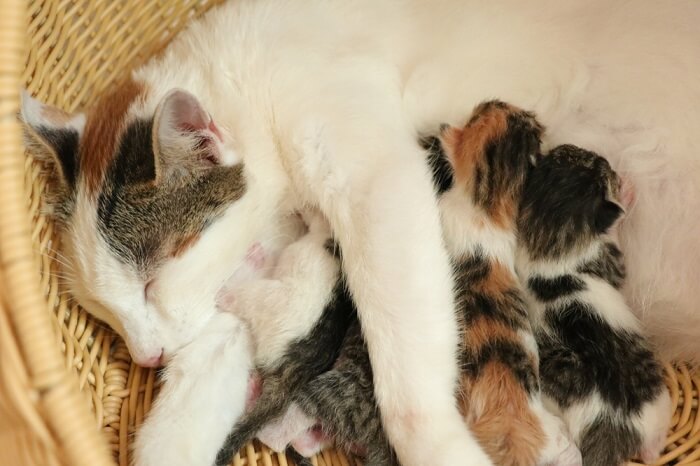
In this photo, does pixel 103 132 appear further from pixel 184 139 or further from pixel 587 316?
pixel 587 316

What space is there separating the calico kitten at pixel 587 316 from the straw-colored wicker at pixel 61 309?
185 millimetres

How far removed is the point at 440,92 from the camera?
147 cm

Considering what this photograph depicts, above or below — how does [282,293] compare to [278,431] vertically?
above

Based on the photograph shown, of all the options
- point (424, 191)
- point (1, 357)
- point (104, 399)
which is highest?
point (1, 357)

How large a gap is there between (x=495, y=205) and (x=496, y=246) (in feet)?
0.29

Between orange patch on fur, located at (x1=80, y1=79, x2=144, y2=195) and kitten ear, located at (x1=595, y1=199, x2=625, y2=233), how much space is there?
3.13 feet

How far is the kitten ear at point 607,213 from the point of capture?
4.17 feet

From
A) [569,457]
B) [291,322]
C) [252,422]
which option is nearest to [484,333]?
[569,457]

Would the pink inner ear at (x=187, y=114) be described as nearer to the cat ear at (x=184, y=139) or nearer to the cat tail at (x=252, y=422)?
the cat ear at (x=184, y=139)

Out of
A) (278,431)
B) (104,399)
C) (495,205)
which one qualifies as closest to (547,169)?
(495,205)

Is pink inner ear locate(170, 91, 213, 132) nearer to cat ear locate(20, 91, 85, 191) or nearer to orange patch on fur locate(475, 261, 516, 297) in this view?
cat ear locate(20, 91, 85, 191)

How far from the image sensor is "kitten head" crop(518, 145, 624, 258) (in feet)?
4.14

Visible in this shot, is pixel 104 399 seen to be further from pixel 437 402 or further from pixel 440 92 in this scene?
pixel 440 92

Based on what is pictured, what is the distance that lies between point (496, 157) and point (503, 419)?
53 cm
